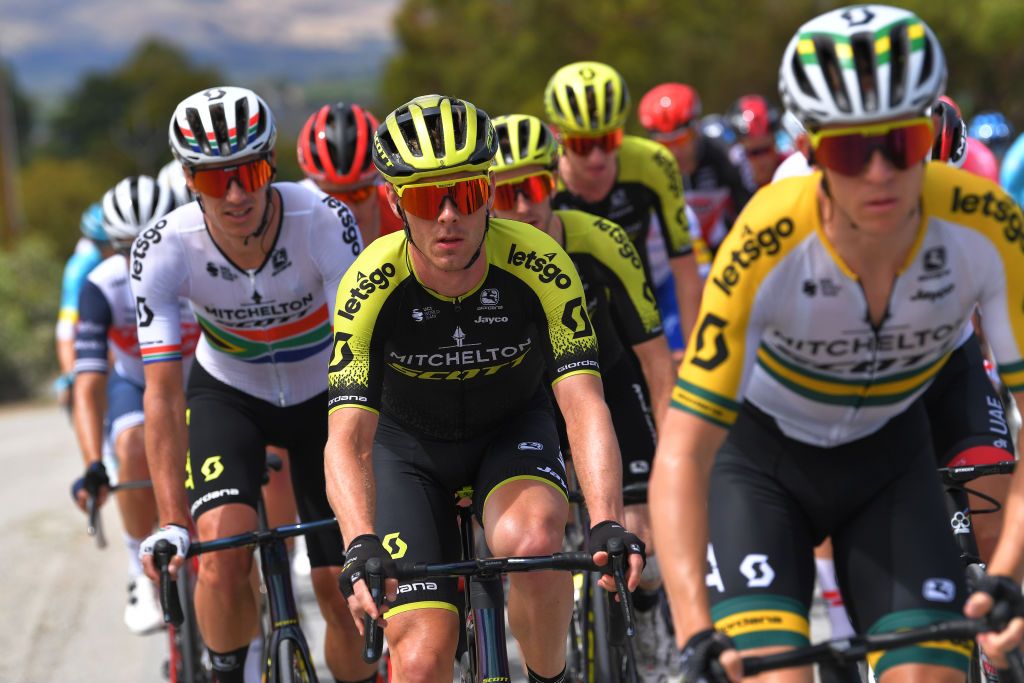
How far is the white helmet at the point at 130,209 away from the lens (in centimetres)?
821

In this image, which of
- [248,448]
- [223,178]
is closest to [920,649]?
[248,448]

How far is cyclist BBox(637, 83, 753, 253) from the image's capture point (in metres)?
11.1

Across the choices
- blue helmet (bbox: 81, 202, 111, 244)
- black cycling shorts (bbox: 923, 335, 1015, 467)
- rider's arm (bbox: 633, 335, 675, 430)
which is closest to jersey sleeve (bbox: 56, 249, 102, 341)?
blue helmet (bbox: 81, 202, 111, 244)

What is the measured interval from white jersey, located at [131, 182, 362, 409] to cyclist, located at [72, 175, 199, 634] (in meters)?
1.57

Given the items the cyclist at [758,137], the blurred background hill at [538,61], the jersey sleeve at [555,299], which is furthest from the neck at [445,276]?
the blurred background hill at [538,61]

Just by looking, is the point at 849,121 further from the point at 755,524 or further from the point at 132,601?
the point at 132,601

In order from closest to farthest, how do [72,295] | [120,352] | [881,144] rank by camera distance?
[881,144] → [120,352] → [72,295]

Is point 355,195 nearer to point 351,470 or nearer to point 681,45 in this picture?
point 351,470

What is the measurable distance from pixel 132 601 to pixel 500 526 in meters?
5.02

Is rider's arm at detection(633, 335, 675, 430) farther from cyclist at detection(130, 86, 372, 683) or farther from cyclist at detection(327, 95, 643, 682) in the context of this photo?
cyclist at detection(130, 86, 372, 683)

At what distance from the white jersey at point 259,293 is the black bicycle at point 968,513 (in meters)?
2.48

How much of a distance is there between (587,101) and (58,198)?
261 feet

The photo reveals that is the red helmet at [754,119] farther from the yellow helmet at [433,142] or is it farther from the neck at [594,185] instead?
the yellow helmet at [433,142]

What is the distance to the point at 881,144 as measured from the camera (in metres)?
3.54
